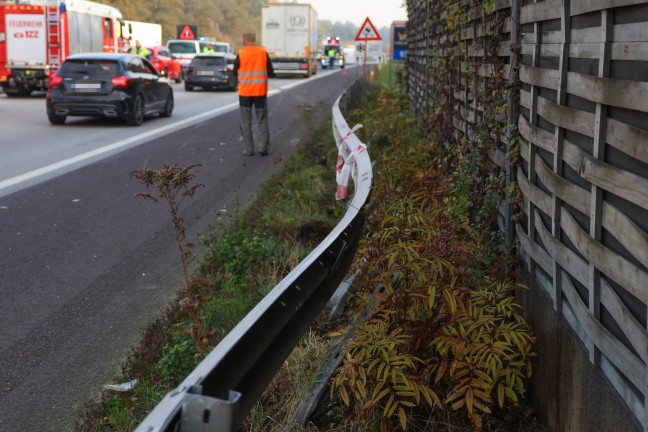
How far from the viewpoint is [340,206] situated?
8.68m

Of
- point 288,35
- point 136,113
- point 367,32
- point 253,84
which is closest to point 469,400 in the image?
point 253,84

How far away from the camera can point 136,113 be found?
20.2 metres

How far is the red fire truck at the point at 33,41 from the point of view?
94.8 ft

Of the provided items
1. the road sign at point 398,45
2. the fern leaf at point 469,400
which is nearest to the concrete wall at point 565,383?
the fern leaf at point 469,400

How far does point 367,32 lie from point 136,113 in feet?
43.7

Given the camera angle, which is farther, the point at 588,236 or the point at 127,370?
the point at 127,370

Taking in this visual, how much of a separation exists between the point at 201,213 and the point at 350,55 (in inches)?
4176

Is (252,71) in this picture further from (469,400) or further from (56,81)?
(469,400)

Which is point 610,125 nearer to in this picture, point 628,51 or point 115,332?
point 628,51

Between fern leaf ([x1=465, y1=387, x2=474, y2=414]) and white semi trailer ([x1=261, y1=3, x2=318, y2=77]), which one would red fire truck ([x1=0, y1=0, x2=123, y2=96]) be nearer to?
white semi trailer ([x1=261, y1=3, x2=318, y2=77])

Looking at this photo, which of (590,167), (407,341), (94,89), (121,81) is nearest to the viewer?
(590,167)

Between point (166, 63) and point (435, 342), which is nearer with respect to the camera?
point (435, 342)

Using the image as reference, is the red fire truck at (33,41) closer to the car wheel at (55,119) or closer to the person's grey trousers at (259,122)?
the car wheel at (55,119)

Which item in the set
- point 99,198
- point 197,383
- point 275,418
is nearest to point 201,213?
point 99,198
